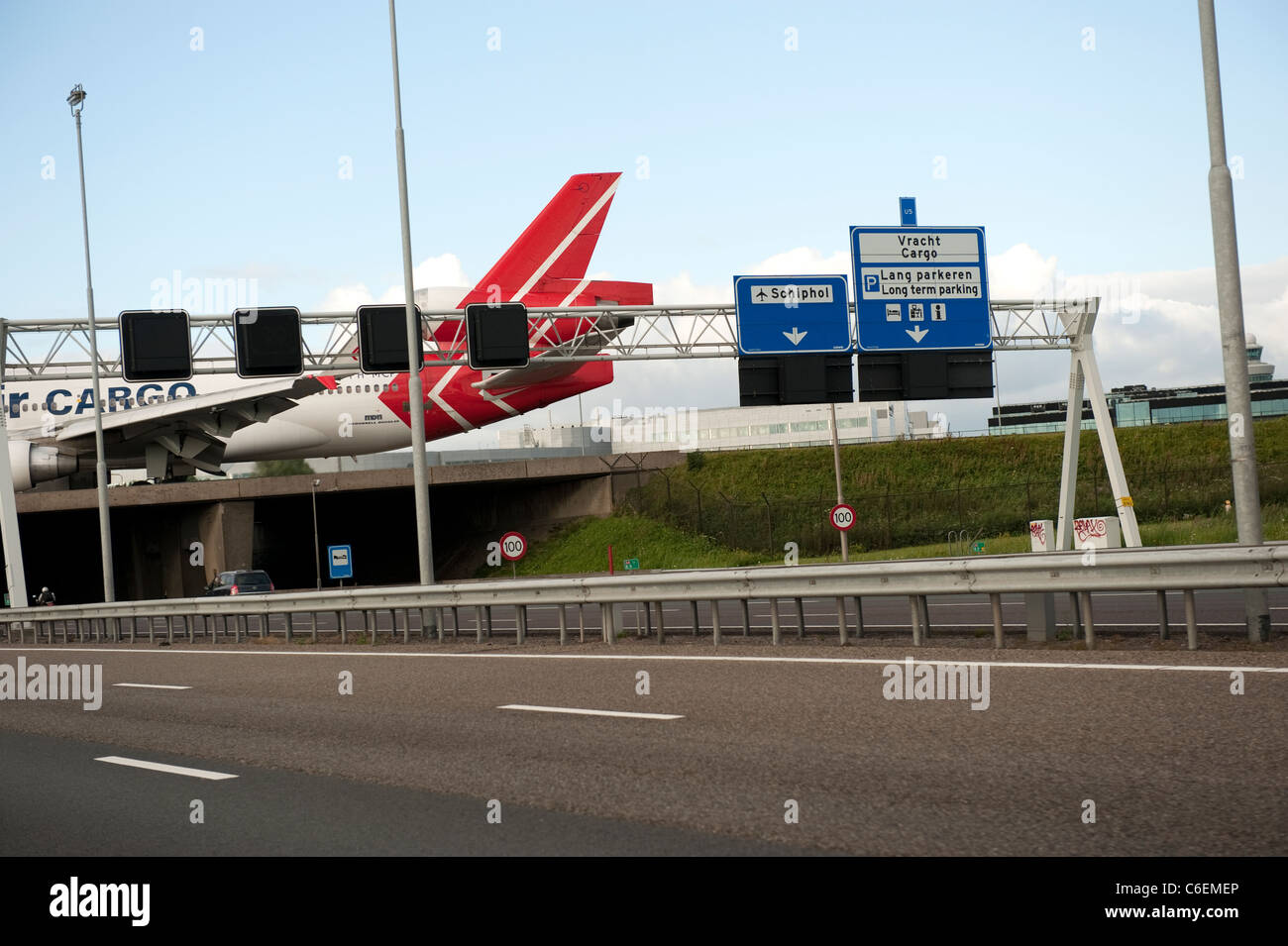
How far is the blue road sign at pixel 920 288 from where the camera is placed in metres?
26.1

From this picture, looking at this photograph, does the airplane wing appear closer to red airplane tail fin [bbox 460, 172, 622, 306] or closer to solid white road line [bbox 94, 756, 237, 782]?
red airplane tail fin [bbox 460, 172, 622, 306]

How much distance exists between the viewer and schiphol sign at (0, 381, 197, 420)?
44875 millimetres

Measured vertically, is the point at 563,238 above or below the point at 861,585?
above

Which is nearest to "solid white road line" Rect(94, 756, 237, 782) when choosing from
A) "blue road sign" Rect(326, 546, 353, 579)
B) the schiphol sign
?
"blue road sign" Rect(326, 546, 353, 579)

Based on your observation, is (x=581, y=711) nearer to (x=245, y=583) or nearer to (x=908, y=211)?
(x=908, y=211)

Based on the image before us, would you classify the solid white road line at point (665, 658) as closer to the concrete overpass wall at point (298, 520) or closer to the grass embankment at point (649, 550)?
the grass embankment at point (649, 550)

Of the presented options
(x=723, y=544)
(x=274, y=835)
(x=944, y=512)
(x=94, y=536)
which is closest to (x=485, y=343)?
(x=274, y=835)

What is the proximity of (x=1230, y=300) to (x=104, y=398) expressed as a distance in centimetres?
4113

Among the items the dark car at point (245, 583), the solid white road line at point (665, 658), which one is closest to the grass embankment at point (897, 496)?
the dark car at point (245, 583)

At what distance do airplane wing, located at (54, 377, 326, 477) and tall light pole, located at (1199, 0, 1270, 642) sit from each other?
2914cm

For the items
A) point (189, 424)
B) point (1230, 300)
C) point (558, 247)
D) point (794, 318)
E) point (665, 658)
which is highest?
point (558, 247)

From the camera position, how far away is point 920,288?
86.3 ft

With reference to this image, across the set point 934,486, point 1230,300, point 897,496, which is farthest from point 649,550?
point 1230,300
